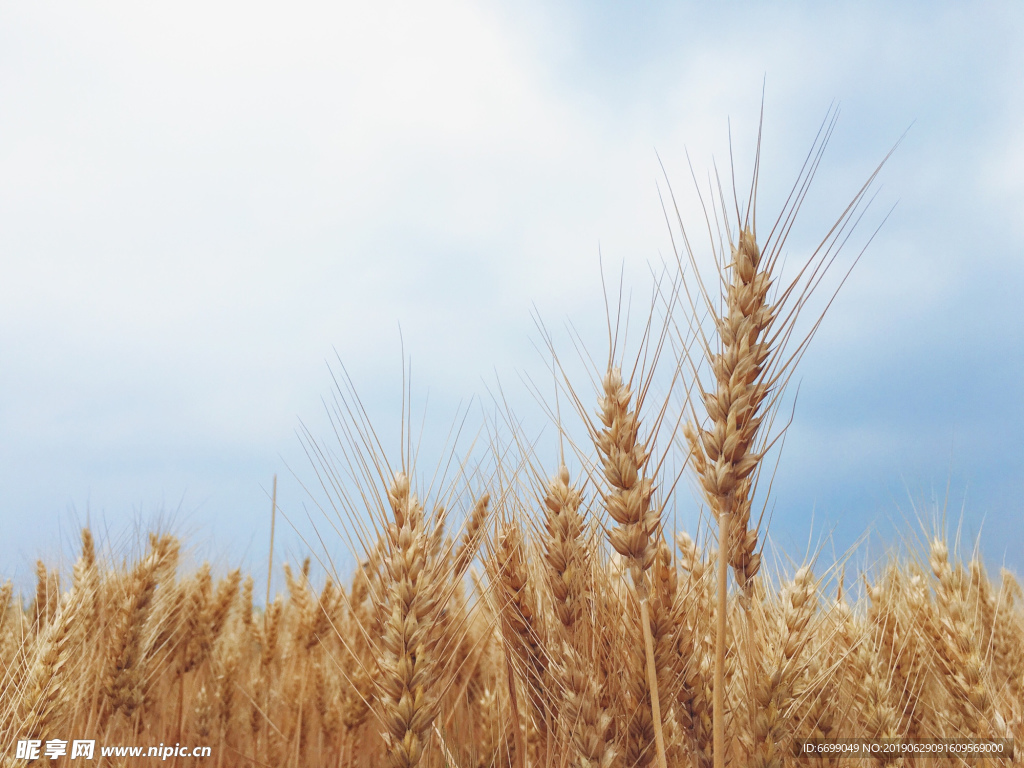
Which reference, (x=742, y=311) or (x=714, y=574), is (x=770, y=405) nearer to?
(x=742, y=311)

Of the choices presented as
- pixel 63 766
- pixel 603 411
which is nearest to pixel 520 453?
pixel 603 411

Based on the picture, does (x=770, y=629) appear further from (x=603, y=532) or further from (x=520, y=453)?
(x=520, y=453)

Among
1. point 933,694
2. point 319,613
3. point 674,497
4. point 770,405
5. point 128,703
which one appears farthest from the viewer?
point 319,613

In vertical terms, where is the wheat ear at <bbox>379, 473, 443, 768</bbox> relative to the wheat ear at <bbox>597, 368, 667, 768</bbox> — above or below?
below

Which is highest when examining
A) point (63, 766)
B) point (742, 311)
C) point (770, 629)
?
point (742, 311)

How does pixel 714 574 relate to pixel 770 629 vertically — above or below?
above

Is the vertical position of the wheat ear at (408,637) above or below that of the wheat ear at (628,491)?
below

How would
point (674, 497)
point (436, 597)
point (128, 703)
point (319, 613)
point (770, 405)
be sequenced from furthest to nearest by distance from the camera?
point (319, 613)
point (128, 703)
point (674, 497)
point (436, 597)
point (770, 405)

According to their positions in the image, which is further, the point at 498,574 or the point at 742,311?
the point at 498,574

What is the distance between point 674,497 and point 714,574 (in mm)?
437

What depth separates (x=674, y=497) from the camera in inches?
88.7

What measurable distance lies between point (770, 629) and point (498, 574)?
1.10 meters

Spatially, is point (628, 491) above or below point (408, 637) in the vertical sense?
above

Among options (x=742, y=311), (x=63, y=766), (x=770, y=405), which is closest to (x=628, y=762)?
(x=770, y=405)
